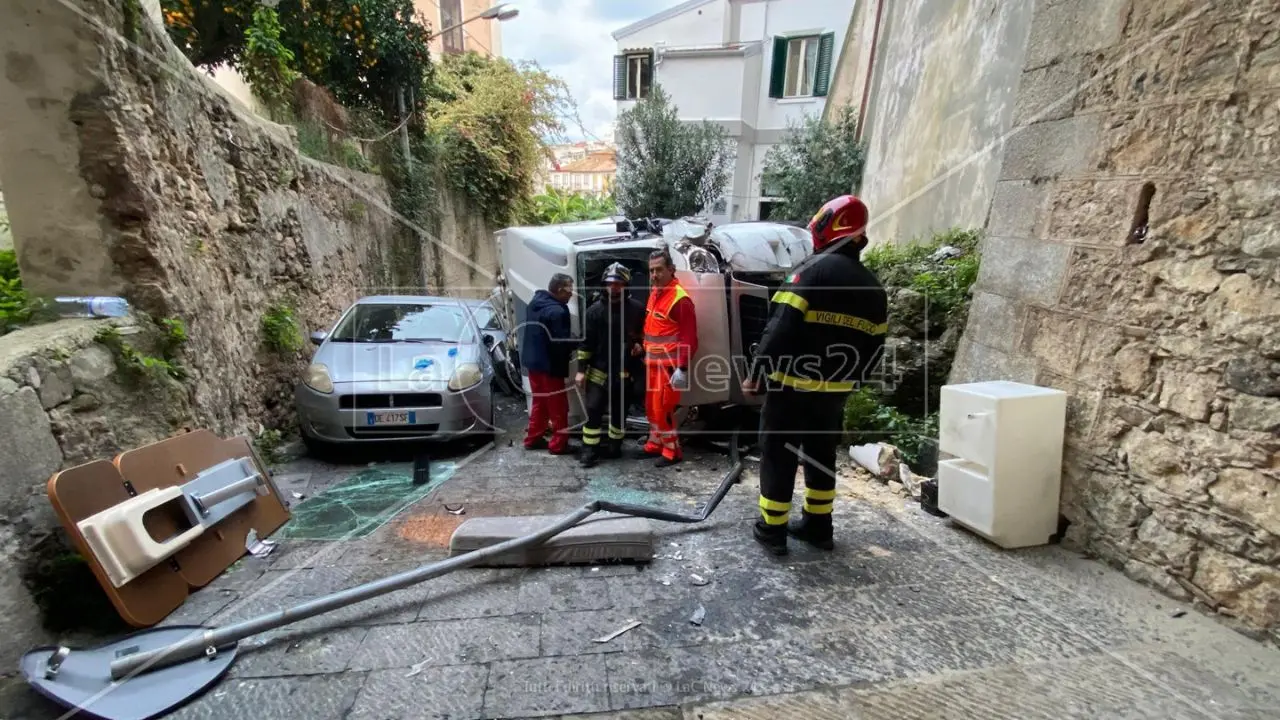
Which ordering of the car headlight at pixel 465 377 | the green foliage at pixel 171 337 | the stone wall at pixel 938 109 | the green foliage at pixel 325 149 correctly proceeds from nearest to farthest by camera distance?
the green foliage at pixel 171 337 < the car headlight at pixel 465 377 < the stone wall at pixel 938 109 < the green foliage at pixel 325 149

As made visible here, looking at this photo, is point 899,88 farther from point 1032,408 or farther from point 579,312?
point 1032,408

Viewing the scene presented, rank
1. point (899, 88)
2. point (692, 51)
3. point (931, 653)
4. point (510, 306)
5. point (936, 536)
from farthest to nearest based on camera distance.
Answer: point (692, 51), point (899, 88), point (510, 306), point (936, 536), point (931, 653)

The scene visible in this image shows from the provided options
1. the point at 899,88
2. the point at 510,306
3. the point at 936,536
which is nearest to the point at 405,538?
the point at 936,536

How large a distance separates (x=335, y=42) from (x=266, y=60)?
8.11 feet

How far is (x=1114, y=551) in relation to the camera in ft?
9.25

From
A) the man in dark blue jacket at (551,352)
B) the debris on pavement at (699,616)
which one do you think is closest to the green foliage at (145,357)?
the man in dark blue jacket at (551,352)

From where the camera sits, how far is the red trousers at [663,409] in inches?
192

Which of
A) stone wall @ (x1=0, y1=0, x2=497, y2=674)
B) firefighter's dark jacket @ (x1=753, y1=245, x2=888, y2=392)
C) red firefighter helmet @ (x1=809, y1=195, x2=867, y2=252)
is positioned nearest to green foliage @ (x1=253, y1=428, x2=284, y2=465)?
stone wall @ (x1=0, y1=0, x2=497, y2=674)

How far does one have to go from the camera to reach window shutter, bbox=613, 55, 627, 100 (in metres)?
19.7

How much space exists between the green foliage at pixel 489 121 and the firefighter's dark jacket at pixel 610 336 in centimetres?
945

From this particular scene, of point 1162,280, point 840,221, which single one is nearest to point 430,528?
point 840,221

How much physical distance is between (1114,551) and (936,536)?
31.6 inches

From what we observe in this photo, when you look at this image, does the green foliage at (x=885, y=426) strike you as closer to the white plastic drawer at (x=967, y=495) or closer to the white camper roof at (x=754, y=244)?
the white plastic drawer at (x=967, y=495)

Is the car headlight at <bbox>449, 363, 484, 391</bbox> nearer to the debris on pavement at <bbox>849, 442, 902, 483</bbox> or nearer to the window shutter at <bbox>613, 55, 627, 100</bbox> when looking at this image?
the debris on pavement at <bbox>849, 442, 902, 483</bbox>
